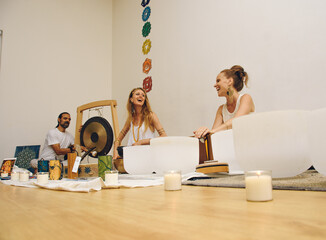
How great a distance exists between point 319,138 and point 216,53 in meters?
1.99

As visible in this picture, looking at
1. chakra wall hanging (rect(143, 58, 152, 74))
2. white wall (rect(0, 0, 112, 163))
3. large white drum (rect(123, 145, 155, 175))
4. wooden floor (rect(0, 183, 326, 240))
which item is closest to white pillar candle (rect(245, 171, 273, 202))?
wooden floor (rect(0, 183, 326, 240))

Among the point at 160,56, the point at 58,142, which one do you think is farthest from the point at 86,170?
the point at 160,56

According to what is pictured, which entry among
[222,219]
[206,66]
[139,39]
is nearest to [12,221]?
[222,219]

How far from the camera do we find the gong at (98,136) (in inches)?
86.8

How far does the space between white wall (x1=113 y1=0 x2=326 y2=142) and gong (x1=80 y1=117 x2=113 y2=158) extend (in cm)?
70

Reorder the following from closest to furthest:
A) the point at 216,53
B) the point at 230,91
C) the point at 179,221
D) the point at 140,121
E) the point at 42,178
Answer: the point at 179,221 → the point at 42,178 → the point at 230,91 → the point at 140,121 → the point at 216,53

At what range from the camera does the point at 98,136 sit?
2.34 m

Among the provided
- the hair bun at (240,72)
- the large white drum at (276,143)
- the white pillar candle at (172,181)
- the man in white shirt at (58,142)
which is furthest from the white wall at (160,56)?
the white pillar candle at (172,181)

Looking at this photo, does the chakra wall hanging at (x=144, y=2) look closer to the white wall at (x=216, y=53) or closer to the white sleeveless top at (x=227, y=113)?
the white wall at (x=216, y=53)

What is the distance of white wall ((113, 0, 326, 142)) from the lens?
68.2 inches

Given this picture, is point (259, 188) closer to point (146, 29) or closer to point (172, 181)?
point (172, 181)

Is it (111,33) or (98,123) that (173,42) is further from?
(111,33)

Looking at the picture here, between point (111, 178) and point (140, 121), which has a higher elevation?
point (140, 121)

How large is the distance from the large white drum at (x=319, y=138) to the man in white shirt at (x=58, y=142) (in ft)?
8.43
